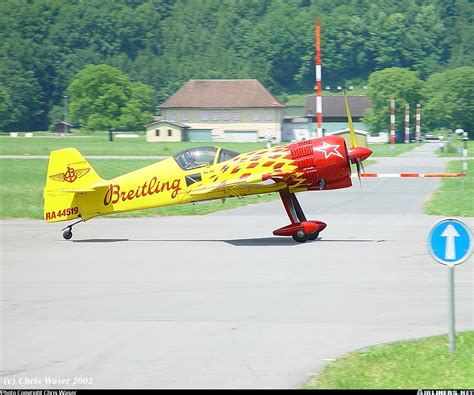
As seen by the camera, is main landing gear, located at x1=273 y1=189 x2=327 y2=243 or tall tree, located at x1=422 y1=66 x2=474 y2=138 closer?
main landing gear, located at x1=273 y1=189 x2=327 y2=243

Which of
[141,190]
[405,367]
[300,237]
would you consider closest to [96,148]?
[141,190]

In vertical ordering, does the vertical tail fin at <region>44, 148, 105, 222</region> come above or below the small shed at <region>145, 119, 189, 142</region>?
above

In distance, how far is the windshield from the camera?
67.9 feet

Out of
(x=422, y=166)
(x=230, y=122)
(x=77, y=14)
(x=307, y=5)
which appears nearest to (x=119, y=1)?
(x=77, y=14)

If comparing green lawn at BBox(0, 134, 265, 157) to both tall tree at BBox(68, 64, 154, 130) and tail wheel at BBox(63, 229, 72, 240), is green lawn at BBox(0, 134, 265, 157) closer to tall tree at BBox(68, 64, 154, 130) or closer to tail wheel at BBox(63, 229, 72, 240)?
tall tree at BBox(68, 64, 154, 130)

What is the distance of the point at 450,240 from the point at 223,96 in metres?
130

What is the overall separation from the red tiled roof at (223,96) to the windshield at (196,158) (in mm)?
114442

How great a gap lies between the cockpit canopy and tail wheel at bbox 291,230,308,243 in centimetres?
222

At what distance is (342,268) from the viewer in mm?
16484

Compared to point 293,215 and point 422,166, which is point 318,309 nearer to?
point 293,215

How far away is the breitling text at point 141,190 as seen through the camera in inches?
813

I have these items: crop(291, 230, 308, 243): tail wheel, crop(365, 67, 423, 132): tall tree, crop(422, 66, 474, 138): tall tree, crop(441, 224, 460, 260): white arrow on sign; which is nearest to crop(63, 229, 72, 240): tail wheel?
crop(291, 230, 308, 243): tail wheel

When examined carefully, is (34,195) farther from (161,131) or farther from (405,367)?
(161,131)

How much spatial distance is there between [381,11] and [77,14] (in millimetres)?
55718
